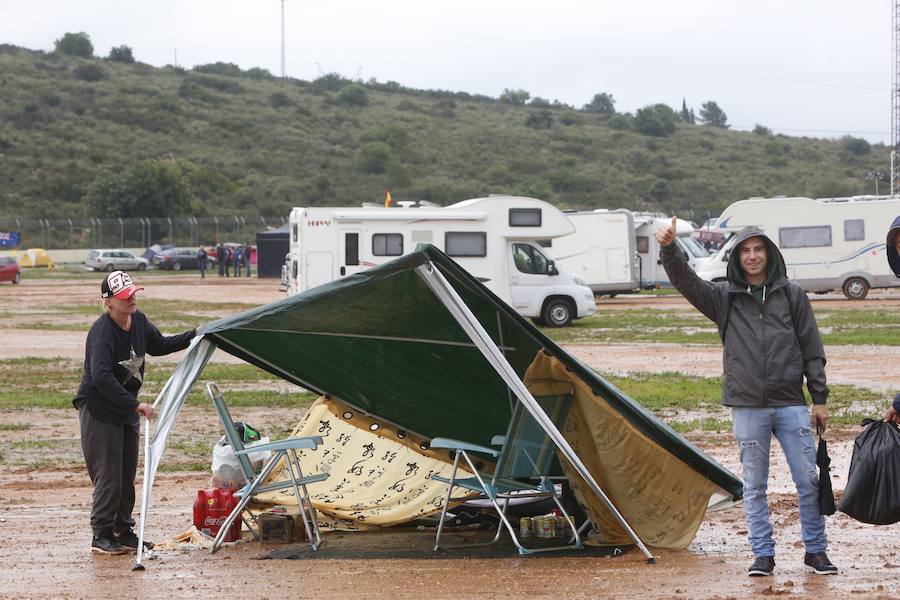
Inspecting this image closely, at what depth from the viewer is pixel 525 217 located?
87.3 ft

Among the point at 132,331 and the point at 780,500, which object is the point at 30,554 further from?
the point at 780,500

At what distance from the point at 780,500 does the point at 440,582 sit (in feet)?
10.2

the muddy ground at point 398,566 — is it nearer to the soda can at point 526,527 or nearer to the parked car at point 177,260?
the soda can at point 526,527

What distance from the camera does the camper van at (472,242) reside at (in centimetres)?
2636

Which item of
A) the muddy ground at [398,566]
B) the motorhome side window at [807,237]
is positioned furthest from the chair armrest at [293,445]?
the motorhome side window at [807,237]

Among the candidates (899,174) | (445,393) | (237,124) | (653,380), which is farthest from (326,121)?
(445,393)

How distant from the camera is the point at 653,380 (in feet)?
54.3

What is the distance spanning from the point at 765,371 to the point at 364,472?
3.34 meters

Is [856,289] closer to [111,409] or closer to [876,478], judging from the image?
[876,478]

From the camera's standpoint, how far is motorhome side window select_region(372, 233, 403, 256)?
26406mm

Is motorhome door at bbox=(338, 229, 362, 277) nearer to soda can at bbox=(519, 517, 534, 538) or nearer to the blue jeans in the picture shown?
soda can at bbox=(519, 517, 534, 538)

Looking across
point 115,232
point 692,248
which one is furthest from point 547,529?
point 115,232

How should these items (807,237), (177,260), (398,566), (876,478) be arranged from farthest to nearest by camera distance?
(177,260), (807,237), (398,566), (876,478)

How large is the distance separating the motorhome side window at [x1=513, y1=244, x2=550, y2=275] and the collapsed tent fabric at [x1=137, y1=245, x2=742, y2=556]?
1764 centimetres
